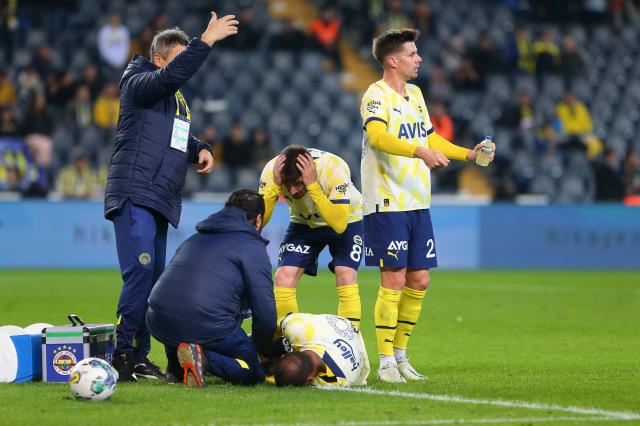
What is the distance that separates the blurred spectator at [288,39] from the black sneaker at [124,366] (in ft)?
55.7

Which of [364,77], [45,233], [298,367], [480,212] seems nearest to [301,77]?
[364,77]

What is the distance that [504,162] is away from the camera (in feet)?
75.1

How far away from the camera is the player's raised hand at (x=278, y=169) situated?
8188 millimetres

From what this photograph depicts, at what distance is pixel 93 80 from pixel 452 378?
48.6ft

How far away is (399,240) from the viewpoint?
8.02 meters

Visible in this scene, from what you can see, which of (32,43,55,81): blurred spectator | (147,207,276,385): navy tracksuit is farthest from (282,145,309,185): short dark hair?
(32,43,55,81): blurred spectator

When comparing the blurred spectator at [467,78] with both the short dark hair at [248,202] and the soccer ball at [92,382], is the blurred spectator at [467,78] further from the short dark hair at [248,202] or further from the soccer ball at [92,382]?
the soccer ball at [92,382]

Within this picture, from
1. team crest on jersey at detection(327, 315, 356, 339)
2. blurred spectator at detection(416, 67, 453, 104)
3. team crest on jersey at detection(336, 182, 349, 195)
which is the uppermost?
blurred spectator at detection(416, 67, 453, 104)

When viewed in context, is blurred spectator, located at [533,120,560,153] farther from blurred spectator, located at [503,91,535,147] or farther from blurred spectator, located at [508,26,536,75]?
blurred spectator, located at [508,26,536,75]

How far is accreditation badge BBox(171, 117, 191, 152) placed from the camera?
8.05 m

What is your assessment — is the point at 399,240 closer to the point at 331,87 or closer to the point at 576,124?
the point at 331,87

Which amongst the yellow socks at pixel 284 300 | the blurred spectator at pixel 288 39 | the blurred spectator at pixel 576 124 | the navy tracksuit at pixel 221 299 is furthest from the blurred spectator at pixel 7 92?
the navy tracksuit at pixel 221 299

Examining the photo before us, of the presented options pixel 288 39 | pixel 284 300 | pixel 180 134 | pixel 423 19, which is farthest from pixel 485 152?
pixel 423 19

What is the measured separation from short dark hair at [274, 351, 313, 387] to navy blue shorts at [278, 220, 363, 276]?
1.63 m
